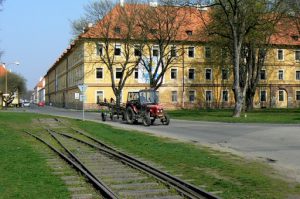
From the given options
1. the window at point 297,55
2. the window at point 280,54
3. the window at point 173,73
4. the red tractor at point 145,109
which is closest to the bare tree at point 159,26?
the window at point 173,73

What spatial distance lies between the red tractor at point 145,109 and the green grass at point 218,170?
1412 cm

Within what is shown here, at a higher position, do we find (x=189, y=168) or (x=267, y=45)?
(x=267, y=45)

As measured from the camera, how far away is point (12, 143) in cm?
1931

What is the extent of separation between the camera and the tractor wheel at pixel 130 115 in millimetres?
35375

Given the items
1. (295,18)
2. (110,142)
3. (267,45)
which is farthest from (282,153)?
(267,45)

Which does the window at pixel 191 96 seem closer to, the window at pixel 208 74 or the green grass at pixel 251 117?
the window at pixel 208 74

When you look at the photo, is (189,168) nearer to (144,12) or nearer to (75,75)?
(144,12)

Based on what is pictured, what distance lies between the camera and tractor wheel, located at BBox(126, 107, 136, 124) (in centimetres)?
3538

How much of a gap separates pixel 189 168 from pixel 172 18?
48890mm

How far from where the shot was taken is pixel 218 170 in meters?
12.2

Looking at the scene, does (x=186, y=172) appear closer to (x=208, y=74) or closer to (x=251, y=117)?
(x=251, y=117)

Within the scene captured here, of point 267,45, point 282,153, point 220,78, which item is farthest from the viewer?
point 220,78

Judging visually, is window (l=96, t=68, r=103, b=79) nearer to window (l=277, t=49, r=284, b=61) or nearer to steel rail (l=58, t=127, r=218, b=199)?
window (l=277, t=49, r=284, b=61)

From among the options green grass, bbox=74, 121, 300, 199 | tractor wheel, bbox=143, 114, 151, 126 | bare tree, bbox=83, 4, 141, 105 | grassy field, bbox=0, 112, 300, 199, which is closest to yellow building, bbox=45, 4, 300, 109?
bare tree, bbox=83, 4, 141, 105
